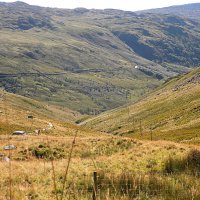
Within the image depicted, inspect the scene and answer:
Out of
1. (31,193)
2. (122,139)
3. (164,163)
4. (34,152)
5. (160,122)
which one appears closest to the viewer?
(31,193)

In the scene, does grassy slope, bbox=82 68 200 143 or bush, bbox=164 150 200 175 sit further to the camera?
grassy slope, bbox=82 68 200 143

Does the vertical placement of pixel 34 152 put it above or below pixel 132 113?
above

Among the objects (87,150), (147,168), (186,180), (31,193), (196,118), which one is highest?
(186,180)

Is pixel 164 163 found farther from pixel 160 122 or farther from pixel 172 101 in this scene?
pixel 172 101

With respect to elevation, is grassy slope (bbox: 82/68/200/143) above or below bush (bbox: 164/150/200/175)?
below

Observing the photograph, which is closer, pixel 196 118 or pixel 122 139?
pixel 122 139

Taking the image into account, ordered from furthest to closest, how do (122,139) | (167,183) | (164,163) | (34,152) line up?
(122,139) → (34,152) → (164,163) → (167,183)

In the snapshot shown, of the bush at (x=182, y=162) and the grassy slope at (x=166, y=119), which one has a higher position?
the bush at (x=182, y=162)

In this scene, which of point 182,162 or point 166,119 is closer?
point 182,162

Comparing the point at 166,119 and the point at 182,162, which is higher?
the point at 182,162

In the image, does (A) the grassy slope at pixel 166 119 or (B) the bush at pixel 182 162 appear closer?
(B) the bush at pixel 182 162

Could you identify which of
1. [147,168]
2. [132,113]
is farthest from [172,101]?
[147,168]

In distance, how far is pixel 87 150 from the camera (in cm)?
3575

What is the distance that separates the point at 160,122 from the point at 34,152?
326 feet
